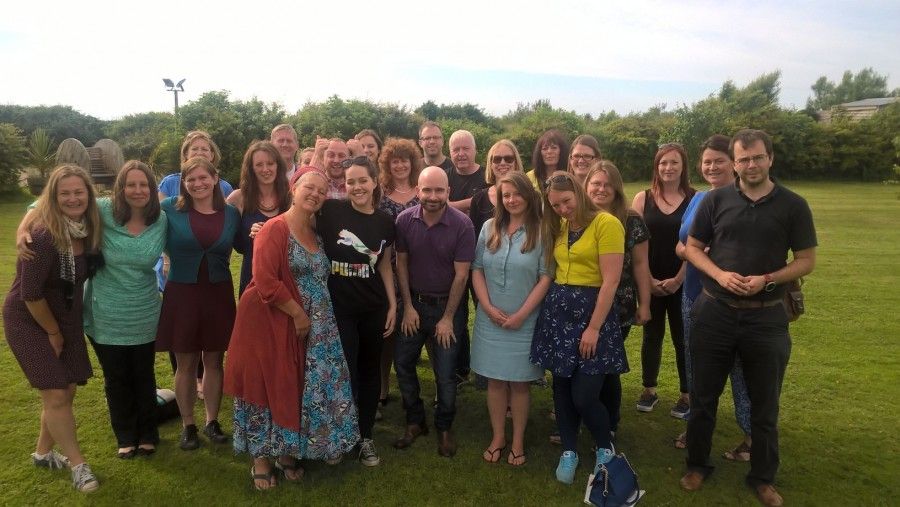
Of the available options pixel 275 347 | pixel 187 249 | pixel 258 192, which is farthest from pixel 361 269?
pixel 187 249

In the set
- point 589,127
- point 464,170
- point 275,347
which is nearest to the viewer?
point 275,347

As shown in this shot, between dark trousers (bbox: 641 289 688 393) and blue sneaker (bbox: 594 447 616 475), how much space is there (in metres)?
1.25

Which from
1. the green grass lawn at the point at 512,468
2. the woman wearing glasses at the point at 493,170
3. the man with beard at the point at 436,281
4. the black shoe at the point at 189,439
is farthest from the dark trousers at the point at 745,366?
the black shoe at the point at 189,439

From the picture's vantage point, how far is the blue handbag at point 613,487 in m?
3.40

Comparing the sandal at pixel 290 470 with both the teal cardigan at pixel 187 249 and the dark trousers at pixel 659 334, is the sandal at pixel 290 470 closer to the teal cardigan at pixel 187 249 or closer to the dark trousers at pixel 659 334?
the teal cardigan at pixel 187 249

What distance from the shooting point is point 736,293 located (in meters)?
3.24

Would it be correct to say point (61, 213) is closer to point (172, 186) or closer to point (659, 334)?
point (172, 186)

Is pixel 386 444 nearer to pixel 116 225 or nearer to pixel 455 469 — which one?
pixel 455 469

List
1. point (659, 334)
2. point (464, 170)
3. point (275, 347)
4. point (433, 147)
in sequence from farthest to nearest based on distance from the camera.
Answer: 1. point (433, 147)
2. point (464, 170)
3. point (659, 334)
4. point (275, 347)

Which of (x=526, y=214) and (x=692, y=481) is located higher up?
(x=526, y=214)

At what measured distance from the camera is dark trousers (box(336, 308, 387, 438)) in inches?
144

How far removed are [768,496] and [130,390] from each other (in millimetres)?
4271

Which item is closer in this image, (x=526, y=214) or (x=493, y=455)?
(x=526, y=214)

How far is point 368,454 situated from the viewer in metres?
3.89
